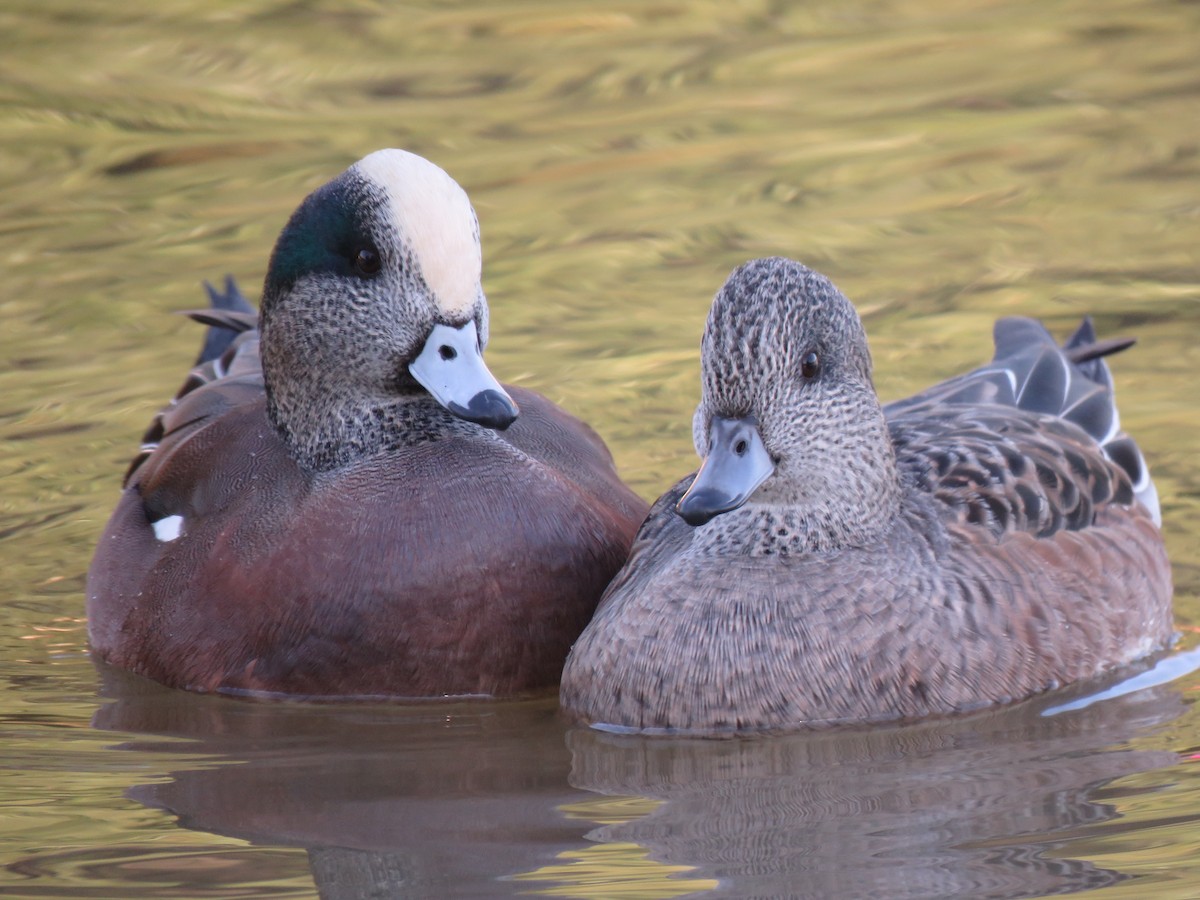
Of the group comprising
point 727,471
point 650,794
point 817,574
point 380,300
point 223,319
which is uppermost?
point 223,319

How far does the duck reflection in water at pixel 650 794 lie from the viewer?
4.61 metres

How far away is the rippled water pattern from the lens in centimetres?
482

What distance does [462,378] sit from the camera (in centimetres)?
580

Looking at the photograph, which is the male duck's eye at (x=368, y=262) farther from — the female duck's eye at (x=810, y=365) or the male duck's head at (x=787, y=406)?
the female duck's eye at (x=810, y=365)

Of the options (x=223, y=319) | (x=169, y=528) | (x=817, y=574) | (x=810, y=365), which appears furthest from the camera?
(x=223, y=319)

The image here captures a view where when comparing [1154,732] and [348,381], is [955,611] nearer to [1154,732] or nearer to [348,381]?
[1154,732]

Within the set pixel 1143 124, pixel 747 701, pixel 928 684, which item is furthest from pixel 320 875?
pixel 1143 124

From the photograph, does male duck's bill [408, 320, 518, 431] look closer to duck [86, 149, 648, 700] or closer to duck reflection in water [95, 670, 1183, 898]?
duck [86, 149, 648, 700]

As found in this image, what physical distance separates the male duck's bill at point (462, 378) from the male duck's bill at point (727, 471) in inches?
24.8

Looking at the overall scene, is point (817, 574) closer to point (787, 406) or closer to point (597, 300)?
point (787, 406)

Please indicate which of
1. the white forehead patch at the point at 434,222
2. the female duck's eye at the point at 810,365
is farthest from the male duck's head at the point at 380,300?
the female duck's eye at the point at 810,365

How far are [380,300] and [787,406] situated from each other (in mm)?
1238

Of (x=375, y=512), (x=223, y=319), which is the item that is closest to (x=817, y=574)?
(x=375, y=512)

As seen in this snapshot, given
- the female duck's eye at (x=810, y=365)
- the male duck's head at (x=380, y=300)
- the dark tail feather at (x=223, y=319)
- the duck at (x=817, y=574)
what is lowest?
the duck at (x=817, y=574)
